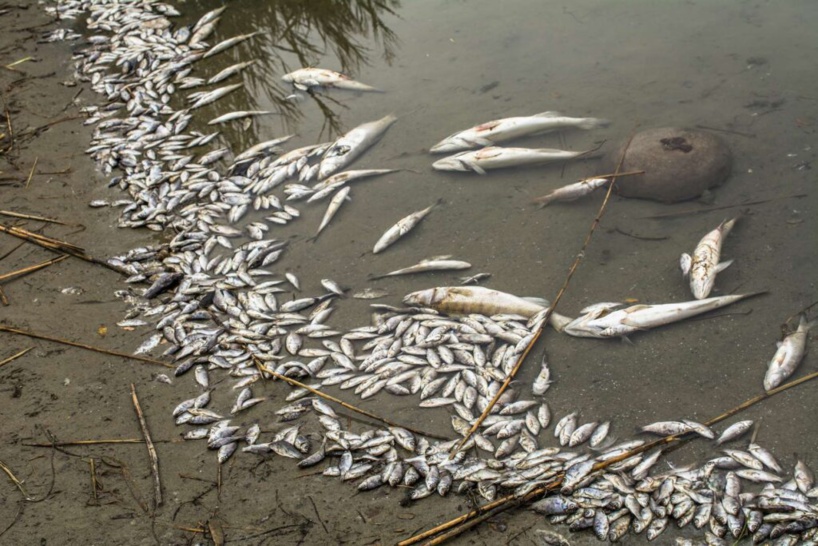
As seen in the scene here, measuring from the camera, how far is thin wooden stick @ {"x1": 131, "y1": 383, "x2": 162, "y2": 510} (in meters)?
3.46

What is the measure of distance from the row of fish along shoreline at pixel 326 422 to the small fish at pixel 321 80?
1516 mm

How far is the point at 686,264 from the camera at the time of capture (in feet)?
14.1

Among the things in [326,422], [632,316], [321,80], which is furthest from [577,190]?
[321,80]

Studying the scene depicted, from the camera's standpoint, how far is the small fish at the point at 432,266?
465 cm

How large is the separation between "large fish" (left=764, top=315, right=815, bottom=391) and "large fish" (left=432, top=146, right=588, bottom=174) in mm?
2120

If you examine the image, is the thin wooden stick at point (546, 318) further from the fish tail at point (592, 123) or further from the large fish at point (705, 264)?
the large fish at point (705, 264)

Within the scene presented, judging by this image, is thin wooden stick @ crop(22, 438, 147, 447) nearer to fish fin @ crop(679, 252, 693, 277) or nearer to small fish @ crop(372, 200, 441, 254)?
small fish @ crop(372, 200, 441, 254)

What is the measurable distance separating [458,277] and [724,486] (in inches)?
80.4

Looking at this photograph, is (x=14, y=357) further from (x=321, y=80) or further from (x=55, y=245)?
(x=321, y=80)

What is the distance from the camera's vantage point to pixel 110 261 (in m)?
5.05

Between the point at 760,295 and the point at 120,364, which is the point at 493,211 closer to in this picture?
the point at 760,295

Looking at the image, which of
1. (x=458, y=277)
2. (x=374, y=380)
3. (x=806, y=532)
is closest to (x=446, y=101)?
(x=458, y=277)

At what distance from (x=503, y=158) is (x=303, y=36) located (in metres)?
3.43

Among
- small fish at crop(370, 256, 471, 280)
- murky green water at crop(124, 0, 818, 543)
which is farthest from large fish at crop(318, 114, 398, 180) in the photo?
small fish at crop(370, 256, 471, 280)
